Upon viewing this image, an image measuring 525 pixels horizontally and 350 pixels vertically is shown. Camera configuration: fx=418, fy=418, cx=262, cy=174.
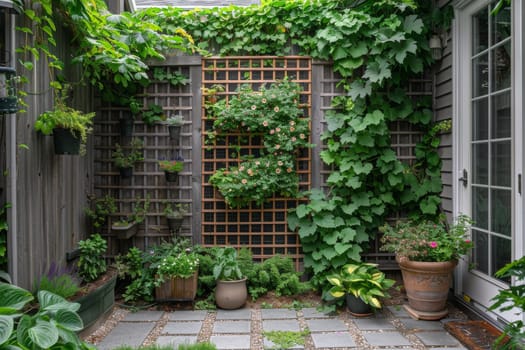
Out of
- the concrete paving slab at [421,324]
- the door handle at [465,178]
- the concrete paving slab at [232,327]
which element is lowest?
the concrete paving slab at [232,327]

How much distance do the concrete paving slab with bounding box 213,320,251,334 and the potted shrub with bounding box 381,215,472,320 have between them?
127 centimetres

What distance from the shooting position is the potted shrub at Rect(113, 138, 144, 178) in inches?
149

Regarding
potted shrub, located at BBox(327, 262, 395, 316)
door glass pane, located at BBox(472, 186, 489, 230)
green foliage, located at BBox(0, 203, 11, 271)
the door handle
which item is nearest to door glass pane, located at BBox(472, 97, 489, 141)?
the door handle

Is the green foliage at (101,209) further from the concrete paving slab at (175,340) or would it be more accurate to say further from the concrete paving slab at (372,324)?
the concrete paving slab at (372,324)

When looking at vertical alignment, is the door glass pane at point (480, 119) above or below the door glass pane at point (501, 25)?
below

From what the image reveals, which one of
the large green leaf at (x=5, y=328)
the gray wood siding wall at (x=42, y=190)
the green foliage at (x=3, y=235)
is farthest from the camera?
the gray wood siding wall at (x=42, y=190)

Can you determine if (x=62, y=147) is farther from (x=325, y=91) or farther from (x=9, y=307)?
(x=325, y=91)

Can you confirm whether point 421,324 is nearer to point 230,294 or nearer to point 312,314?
point 312,314

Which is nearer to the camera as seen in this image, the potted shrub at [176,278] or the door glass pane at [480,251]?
the door glass pane at [480,251]

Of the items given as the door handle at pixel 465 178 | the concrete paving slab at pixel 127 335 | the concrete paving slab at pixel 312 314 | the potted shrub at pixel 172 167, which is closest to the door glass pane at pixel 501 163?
the door handle at pixel 465 178

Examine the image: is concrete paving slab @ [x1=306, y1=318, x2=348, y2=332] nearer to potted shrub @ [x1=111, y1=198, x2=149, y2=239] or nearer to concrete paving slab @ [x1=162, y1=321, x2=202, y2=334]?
concrete paving slab @ [x1=162, y1=321, x2=202, y2=334]

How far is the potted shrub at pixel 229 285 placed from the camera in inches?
135

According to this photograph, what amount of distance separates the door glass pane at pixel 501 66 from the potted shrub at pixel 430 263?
0.99 metres

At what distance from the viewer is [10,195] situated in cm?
240
